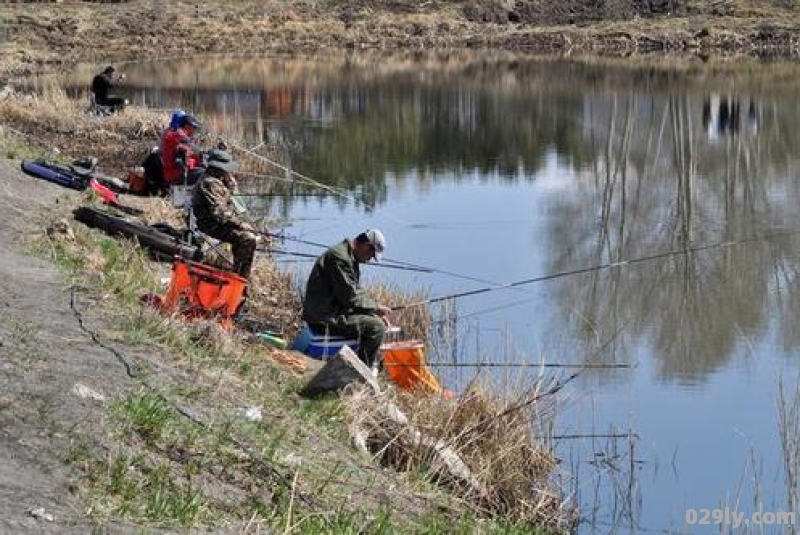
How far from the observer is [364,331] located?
9789 mm

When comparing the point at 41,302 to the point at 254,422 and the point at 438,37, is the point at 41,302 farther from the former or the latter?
the point at 438,37

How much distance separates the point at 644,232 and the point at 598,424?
397 inches

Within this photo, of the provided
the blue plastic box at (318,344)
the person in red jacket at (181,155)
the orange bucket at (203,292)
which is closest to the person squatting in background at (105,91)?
the person in red jacket at (181,155)

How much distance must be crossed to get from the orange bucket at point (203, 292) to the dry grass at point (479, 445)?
176 cm

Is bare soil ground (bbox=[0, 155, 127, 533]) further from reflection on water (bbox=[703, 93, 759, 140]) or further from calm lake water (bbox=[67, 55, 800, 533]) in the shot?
reflection on water (bbox=[703, 93, 759, 140])

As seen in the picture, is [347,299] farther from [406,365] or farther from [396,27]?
[396,27]

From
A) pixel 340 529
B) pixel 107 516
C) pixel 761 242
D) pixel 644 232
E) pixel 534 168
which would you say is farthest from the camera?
pixel 534 168

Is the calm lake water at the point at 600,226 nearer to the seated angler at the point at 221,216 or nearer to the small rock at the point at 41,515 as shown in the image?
the seated angler at the point at 221,216

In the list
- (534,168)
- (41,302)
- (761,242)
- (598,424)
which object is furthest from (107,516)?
(534,168)

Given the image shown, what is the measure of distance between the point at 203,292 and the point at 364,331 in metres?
1.29

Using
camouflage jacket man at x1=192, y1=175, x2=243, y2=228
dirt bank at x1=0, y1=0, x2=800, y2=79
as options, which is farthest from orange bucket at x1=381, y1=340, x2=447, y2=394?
dirt bank at x1=0, y1=0, x2=800, y2=79

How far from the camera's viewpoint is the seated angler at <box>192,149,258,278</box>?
39.1 ft

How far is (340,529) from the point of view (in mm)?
5723

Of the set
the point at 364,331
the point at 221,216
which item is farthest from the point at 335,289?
the point at 221,216
